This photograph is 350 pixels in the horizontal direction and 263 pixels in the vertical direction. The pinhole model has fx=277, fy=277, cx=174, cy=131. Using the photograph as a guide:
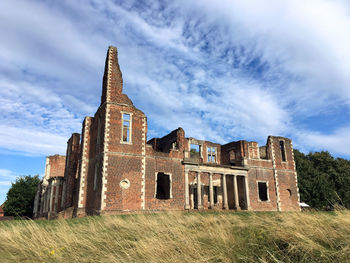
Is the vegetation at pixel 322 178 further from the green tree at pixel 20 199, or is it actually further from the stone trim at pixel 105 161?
the green tree at pixel 20 199

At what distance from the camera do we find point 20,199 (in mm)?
37906

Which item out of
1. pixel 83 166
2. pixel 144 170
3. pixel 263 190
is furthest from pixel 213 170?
pixel 83 166

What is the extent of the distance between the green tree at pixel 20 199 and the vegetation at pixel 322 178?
3662 cm

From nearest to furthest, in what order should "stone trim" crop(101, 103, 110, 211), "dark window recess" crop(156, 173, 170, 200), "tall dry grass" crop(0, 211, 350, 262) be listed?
"tall dry grass" crop(0, 211, 350, 262) → "stone trim" crop(101, 103, 110, 211) → "dark window recess" crop(156, 173, 170, 200)

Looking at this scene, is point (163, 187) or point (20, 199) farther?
point (20, 199)

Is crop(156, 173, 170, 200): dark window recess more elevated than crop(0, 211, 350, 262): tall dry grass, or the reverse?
crop(156, 173, 170, 200): dark window recess

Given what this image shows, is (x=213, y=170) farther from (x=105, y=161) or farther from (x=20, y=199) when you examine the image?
(x=20, y=199)

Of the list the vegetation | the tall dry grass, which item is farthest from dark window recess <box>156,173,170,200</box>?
the vegetation

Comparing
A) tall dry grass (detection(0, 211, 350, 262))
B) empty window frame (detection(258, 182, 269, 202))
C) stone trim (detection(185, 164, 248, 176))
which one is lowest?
tall dry grass (detection(0, 211, 350, 262))

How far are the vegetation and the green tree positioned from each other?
3662 centimetres

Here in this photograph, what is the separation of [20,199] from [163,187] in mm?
24474

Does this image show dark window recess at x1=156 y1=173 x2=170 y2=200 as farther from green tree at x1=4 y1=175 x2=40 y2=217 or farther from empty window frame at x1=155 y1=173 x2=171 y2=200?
green tree at x1=4 y1=175 x2=40 y2=217

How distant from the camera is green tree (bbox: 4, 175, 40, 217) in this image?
37219 mm

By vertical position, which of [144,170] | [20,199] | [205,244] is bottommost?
[205,244]
